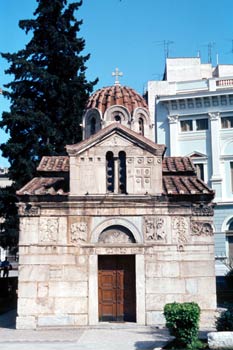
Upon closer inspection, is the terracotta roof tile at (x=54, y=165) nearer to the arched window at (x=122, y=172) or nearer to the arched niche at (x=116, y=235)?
the arched window at (x=122, y=172)

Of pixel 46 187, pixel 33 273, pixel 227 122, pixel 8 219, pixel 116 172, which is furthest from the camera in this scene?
pixel 227 122

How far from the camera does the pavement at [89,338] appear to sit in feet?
39.0

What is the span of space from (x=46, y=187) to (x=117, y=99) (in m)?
7.46

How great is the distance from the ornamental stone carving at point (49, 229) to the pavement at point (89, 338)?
9.23 ft

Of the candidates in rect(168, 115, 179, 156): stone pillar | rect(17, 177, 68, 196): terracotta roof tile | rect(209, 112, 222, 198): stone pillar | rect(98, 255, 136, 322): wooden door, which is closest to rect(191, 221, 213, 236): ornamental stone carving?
rect(98, 255, 136, 322): wooden door

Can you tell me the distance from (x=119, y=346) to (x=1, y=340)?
3363mm

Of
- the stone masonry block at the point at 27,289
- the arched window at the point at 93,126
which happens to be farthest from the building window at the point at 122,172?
the arched window at the point at 93,126

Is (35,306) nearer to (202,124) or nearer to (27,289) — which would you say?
(27,289)

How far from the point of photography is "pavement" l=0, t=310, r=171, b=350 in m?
11.9

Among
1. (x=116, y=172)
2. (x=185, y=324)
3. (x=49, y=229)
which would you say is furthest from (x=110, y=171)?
(x=185, y=324)

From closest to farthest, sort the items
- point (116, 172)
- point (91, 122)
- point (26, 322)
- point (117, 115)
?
point (26, 322) < point (116, 172) < point (117, 115) < point (91, 122)

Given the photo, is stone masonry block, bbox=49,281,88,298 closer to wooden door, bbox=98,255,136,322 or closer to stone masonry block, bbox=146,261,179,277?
wooden door, bbox=98,255,136,322

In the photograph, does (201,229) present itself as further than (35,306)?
Yes

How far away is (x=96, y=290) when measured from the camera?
49.0 ft
